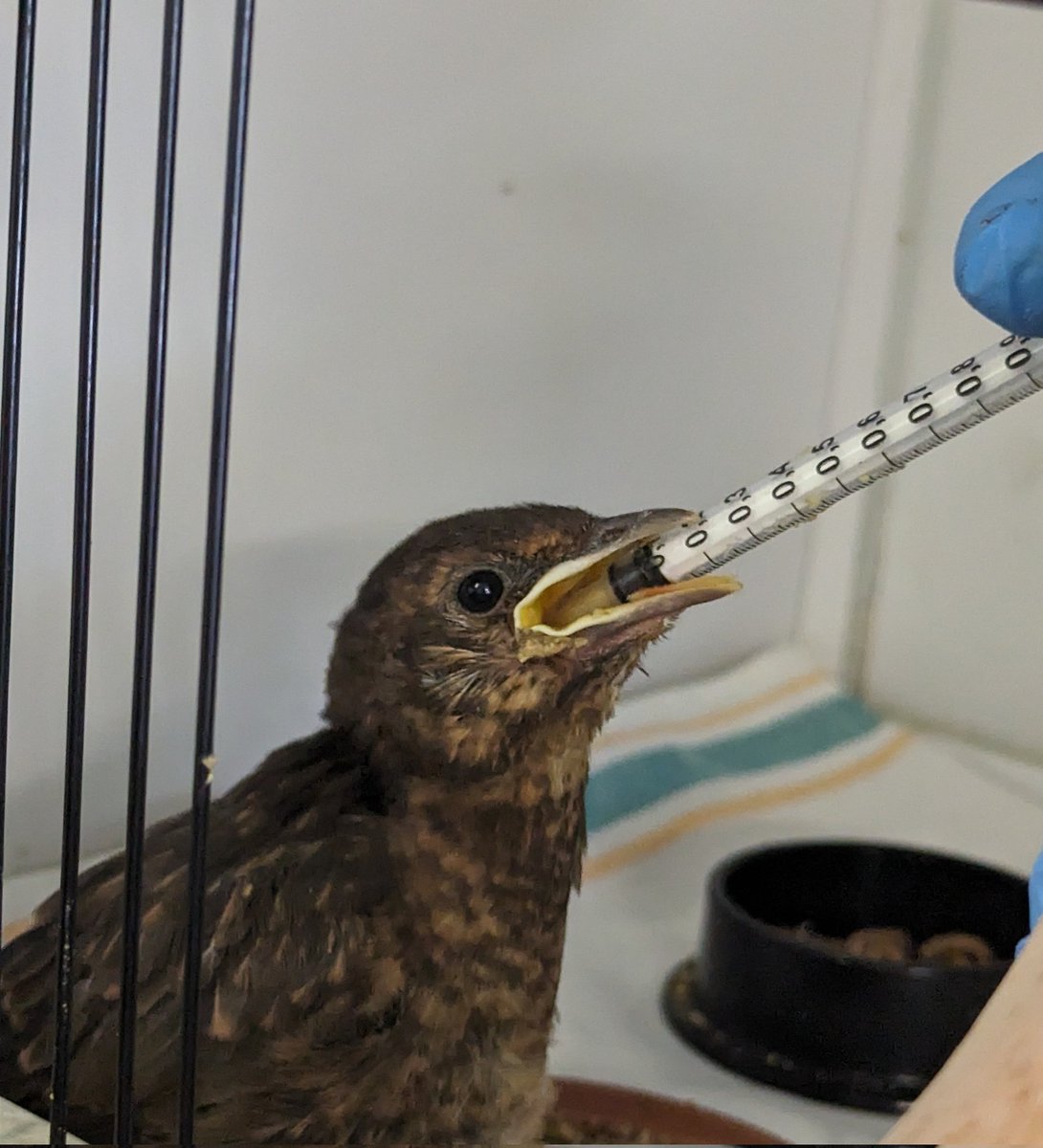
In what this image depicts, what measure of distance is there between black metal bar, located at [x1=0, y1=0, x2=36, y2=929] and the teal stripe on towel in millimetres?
799

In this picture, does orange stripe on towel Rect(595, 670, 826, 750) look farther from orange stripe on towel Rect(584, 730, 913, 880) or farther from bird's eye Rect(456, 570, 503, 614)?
bird's eye Rect(456, 570, 503, 614)

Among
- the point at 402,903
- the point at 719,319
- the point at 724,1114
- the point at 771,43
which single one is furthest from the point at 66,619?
the point at 771,43

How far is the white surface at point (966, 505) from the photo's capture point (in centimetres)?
153

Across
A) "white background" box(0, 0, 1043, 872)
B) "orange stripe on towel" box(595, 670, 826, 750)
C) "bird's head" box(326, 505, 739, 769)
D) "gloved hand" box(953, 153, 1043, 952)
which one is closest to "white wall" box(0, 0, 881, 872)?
"white background" box(0, 0, 1043, 872)

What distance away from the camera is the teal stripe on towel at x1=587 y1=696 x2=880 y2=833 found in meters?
Result: 1.49

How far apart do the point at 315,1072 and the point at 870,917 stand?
28.8 inches

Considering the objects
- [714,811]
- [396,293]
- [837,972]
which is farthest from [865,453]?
[714,811]

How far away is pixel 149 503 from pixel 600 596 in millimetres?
356

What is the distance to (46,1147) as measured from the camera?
653 millimetres

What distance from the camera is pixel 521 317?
54.3 inches

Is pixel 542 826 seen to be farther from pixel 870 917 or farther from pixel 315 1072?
pixel 870 917

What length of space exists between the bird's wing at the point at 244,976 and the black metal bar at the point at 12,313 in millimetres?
156

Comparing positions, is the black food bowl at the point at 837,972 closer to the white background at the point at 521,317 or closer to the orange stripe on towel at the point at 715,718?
the orange stripe on towel at the point at 715,718

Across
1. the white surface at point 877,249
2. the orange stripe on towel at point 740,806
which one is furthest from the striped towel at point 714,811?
the white surface at point 877,249
